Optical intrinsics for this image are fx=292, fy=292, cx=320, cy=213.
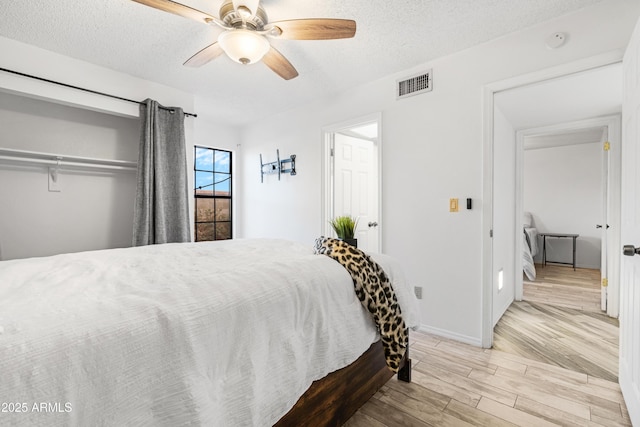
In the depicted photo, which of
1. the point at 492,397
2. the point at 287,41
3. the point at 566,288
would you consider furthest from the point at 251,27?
the point at 566,288

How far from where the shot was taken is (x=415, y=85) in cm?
273

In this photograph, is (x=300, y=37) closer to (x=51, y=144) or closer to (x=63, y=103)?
(x=63, y=103)

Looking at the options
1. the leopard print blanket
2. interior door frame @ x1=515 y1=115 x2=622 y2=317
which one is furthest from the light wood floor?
interior door frame @ x1=515 y1=115 x2=622 y2=317

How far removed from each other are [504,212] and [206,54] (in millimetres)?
3217

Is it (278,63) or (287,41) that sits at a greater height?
(287,41)

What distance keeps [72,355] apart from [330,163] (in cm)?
312

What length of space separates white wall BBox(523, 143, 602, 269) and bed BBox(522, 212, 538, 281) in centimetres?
21

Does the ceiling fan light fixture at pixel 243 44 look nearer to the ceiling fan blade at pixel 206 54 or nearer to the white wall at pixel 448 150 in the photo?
the ceiling fan blade at pixel 206 54

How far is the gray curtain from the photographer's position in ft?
9.67

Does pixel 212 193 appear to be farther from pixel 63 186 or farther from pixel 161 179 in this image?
pixel 63 186

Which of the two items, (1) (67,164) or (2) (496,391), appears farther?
(1) (67,164)

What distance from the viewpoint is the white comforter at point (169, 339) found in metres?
0.66

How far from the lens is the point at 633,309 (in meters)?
1.49

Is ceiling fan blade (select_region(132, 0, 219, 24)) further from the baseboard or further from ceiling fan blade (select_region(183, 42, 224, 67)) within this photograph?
the baseboard
